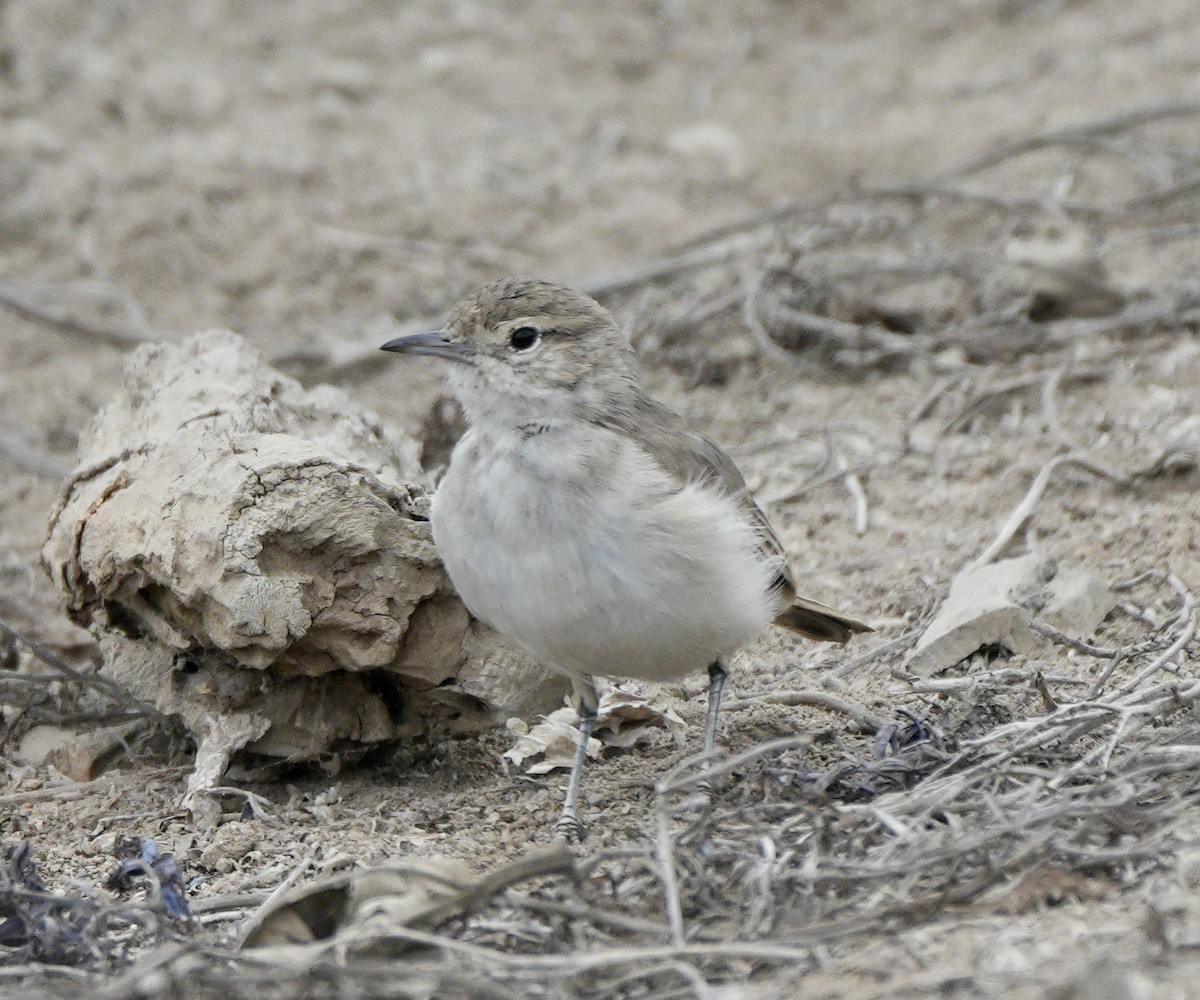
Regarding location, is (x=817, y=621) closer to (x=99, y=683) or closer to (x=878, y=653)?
(x=878, y=653)

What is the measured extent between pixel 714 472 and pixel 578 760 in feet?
3.27

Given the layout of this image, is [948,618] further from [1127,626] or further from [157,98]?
[157,98]

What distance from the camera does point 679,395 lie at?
27.9 feet

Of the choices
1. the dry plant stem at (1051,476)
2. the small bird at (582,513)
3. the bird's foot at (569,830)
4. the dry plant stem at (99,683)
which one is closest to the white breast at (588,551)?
the small bird at (582,513)

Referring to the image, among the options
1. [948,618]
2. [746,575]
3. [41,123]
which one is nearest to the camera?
[746,575]

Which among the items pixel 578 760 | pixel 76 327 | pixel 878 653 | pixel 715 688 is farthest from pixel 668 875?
pixel 76 327

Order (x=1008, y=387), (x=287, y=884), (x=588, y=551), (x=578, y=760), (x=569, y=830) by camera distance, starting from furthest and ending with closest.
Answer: (x=1008, y=387)
(x=578, y=760)
(x=569, y=830)
(x=588, y=551)
(x=287, y=884)

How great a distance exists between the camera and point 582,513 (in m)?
4.77

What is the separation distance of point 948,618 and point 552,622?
5.72 feet

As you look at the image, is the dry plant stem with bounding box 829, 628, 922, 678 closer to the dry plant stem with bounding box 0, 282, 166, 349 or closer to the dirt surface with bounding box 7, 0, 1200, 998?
the dirt surface with bounding box 7, 0, 1200, 998

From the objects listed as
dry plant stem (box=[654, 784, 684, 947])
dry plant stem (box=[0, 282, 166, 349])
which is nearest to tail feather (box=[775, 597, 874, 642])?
dry plant stem (box=[654, 784, 684, 947])

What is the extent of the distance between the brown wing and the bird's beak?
511 mm

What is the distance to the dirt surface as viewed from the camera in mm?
4965

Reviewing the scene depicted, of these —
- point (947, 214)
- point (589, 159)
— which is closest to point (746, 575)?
point (947, 214)
